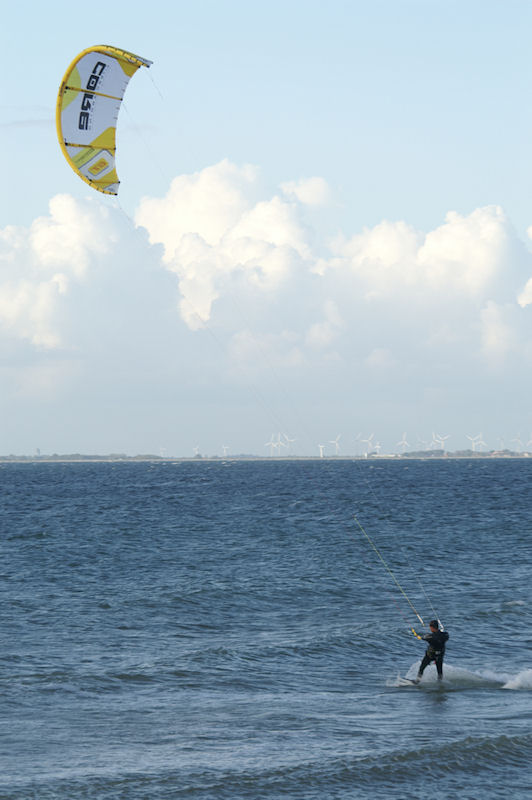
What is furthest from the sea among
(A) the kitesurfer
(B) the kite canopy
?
(B) the kite canopy

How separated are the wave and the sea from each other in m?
0.07

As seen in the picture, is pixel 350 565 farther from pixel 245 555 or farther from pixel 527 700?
pixel 527 700

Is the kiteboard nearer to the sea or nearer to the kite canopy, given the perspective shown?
the sea

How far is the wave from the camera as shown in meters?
24.5

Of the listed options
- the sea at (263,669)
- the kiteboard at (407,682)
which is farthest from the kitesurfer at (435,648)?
the sea at (263,669)

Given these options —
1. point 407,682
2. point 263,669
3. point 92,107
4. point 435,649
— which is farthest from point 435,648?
point 92,107

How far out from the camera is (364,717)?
2119 cm

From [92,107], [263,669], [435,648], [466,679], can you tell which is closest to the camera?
[435,648]

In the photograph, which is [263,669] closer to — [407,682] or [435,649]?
[407,682]

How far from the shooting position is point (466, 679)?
25.2 meters

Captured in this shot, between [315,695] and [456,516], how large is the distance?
2090 inches

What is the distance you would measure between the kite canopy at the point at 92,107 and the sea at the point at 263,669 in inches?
633

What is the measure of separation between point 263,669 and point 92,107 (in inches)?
735

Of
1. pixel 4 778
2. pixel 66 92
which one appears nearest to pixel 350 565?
pixel 66 92
